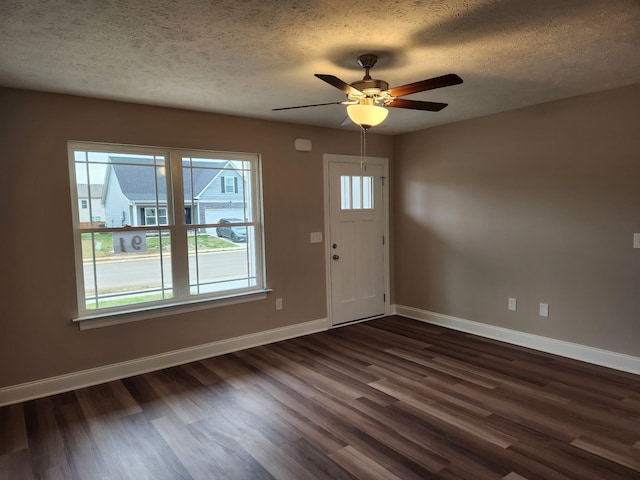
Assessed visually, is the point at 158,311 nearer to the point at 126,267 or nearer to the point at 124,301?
the point at 124,301

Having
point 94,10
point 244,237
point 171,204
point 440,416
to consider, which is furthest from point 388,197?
point 94,10

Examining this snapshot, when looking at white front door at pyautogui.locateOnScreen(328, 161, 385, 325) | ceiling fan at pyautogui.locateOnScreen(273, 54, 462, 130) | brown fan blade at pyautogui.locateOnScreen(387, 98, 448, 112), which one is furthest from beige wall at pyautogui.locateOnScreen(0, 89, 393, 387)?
brown fan blade at pyautogui.locateOnScreen(387, 98, 448, 112)

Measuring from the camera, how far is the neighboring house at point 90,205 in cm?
336

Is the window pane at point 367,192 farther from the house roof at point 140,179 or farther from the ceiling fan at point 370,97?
the ceiling fan at point 370,97

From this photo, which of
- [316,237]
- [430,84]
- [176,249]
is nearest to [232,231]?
[176,249]

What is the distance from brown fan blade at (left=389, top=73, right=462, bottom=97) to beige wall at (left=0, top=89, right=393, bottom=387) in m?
2.09

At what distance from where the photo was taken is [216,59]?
8.30 ft

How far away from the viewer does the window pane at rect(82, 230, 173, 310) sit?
341cm

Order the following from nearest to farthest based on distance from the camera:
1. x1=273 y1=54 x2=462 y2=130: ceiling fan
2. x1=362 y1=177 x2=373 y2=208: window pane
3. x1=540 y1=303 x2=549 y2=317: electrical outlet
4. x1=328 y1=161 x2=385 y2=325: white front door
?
x1=273 y1=54 x2=462 y2=130: ceiling fan → x1=540 y1=303 x2=549 y2=317: electrical outlet → x1=328 y1=161 x2=385 y2=325: white front door → x1=362 y1=177 x2=373 y2=208: window pane

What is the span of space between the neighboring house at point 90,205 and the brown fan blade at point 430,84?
256 centimetres

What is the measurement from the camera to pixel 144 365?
3.63 m

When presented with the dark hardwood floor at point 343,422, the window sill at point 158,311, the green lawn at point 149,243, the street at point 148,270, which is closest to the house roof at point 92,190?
the green lawn at point 149,243

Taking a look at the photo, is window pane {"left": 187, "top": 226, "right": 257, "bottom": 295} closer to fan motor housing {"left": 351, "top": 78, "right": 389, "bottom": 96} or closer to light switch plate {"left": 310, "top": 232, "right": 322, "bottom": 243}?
light switch plate {"left": 310, "top": 232, "right": 322, "bottom": 243}

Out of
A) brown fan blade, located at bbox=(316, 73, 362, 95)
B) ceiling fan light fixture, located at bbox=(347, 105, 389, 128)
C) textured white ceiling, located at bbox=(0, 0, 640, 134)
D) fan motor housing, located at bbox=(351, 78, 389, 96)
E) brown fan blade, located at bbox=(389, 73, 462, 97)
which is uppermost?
textured white ceiling, located at bbox=(0, 0, 640, 134)
